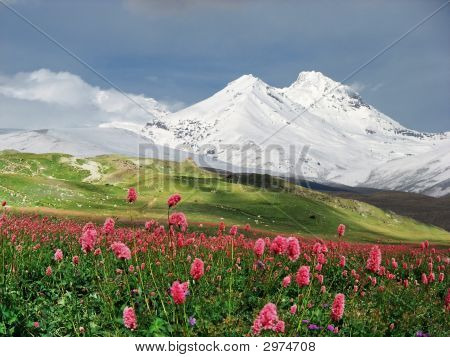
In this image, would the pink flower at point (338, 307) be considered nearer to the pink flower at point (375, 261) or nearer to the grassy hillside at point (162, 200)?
the pink flower at point (375, 261)

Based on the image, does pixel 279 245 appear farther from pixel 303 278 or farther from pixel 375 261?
pixel 375 261

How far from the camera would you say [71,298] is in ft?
30.5

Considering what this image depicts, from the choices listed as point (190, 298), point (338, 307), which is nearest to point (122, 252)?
point (190, 298)

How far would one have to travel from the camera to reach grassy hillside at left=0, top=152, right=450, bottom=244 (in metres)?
40.9

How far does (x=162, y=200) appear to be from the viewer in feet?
167

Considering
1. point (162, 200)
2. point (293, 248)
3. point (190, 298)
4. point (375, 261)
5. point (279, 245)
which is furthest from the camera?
point (162, 200)

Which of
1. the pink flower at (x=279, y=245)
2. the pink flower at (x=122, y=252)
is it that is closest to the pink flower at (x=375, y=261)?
the pink flower at (x=279, y=245)

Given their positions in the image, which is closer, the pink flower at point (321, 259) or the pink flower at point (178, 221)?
the pink flower at point (178, 221)

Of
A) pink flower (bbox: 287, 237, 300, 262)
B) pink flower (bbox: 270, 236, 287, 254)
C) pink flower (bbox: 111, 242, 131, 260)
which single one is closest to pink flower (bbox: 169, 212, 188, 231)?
pink flower (bbox: 111, 242, 131, 260)

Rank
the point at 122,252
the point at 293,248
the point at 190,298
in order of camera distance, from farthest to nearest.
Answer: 1. the point at 190,298
2. the point at 293,248
3. the point at 122,252

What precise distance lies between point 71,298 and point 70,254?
4004 millimetres

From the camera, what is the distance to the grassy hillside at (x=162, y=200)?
40.9 m
